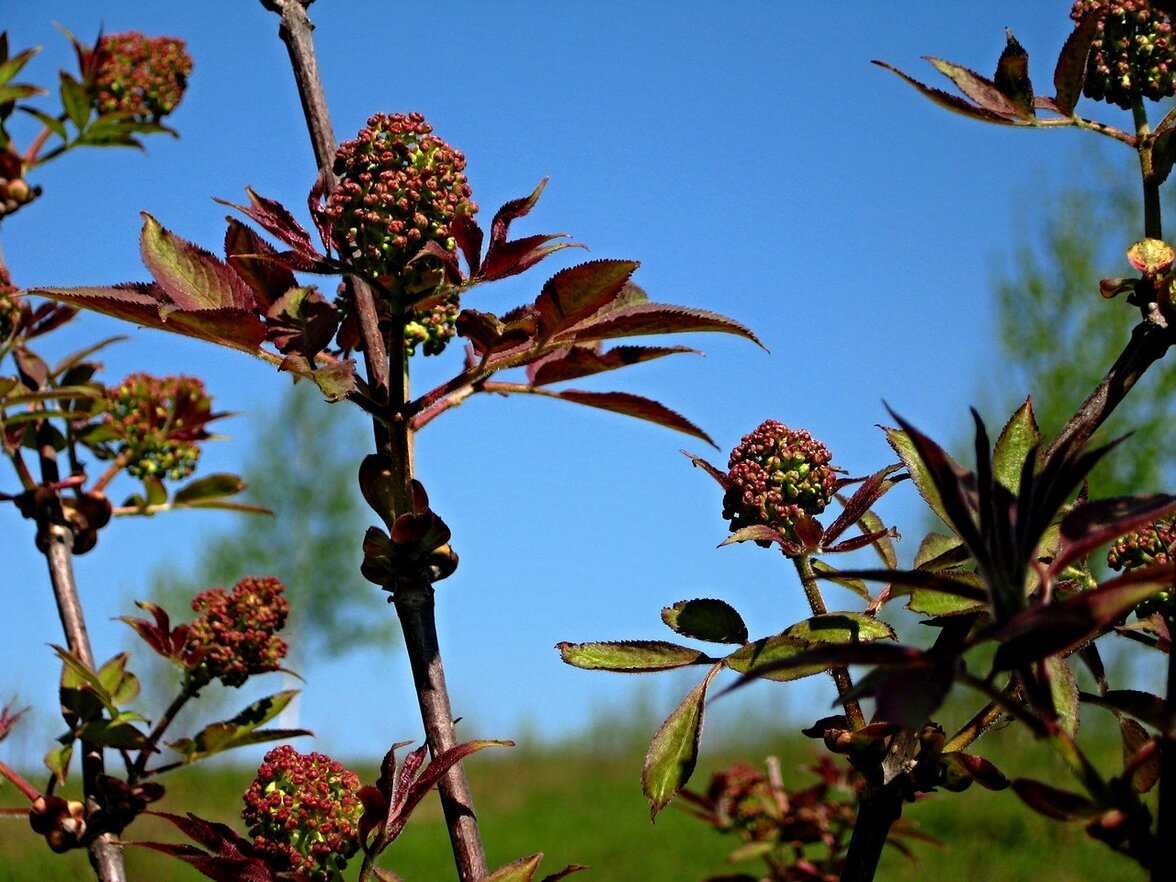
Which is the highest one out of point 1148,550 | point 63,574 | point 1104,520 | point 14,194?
point 14,194

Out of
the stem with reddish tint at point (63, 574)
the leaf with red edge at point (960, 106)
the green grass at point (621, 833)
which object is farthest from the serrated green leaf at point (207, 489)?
the green grass at point (621, 833)

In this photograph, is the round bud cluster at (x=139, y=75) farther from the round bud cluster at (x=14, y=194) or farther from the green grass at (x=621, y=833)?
the green grass at (x=621, y=833)

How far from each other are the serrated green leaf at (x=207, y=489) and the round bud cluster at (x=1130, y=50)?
1327 millimetres

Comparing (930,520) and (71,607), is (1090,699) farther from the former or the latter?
(930,520)

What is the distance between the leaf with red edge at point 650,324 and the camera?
0.83 m

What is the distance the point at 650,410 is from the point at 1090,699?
1.29 feet

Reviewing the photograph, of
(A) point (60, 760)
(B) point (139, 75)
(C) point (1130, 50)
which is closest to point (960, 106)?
(C) point (1130, 50)

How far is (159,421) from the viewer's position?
5.92ft

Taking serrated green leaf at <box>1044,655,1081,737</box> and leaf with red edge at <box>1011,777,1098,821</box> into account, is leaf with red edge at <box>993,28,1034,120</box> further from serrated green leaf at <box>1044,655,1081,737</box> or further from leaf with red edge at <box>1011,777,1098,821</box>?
leaf with red edge at <box>1011,777,1098,821</box>

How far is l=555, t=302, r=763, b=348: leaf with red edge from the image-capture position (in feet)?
2.74

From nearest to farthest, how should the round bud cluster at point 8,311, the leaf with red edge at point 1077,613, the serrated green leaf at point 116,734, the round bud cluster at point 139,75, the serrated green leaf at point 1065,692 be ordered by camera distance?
the leaf with red edge at point 1077,613, the serrated green leaf at point 1065,692, the serrated green leaf at point 116,734, the round bud cluster at point 8,311, the round bud cluster at point 139,75

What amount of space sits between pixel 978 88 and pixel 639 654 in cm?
56

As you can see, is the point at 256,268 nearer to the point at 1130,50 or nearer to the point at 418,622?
the point at 418,622

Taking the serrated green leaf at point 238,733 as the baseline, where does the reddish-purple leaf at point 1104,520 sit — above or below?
below
